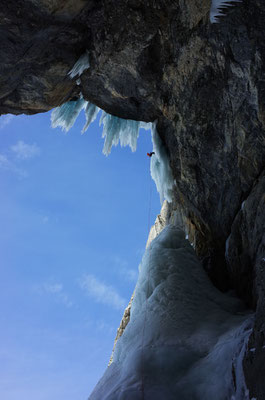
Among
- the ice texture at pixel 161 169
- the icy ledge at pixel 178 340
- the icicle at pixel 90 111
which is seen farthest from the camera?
the icicle at pixel 90 111

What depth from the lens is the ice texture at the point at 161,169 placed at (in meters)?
7.70

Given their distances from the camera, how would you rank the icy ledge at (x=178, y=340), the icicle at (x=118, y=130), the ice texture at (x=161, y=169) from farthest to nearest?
the icicle at (x=118, y=130) → the ice texture at (x=161, y=169) → the icy ledge at (x=178, y=340)

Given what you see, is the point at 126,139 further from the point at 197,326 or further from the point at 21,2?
the point at 197,326

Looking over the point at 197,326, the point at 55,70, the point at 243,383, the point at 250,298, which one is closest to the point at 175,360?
the point at 197,326

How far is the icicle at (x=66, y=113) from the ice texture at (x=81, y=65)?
4.37ft

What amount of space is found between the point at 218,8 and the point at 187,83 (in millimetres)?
1313

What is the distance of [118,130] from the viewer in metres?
8.36

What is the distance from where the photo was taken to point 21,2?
5203mm

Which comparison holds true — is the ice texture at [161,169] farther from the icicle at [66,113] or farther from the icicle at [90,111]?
the icicle at [66,113]

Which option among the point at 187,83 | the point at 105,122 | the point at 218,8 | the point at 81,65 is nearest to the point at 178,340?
the point at 187,83

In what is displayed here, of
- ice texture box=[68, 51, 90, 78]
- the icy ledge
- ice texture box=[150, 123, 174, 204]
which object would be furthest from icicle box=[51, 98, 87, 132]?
the icy ledge

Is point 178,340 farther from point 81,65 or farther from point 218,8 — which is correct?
point 81,65

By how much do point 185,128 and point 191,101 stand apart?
21.3 inches

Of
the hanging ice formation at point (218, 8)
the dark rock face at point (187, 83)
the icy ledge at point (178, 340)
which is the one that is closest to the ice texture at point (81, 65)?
the dark rock face at point (187, 83)
